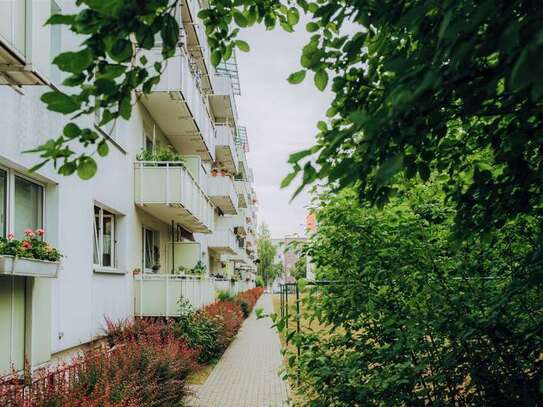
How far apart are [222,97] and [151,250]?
1455 cm

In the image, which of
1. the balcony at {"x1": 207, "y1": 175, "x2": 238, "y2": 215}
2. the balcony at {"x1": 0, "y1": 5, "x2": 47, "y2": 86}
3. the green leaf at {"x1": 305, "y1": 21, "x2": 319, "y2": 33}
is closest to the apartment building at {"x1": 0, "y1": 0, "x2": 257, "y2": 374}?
the balcony at {"x1": 0, "y1": 5, "x2": 47, "y2": 86}

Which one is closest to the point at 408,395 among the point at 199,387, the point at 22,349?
the point at 22,349

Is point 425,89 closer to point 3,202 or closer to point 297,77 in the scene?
point 297,77

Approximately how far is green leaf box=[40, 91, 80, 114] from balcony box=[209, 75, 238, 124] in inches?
1066

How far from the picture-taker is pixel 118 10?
189 cm

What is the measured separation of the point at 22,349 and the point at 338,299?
518 centimetres

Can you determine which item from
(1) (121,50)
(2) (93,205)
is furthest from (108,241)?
(1) (121,50)

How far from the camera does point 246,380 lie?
12.9m

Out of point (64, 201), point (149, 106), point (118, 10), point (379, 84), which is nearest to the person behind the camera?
point (118, 10)

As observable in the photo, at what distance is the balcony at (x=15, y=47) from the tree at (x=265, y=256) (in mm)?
95028

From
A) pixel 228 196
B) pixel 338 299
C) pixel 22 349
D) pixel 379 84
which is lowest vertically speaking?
pixel 22 349

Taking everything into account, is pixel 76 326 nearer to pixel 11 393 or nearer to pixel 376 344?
pixel 11 393

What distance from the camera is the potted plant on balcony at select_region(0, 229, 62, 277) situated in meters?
6.28

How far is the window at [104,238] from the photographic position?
11.8 m
